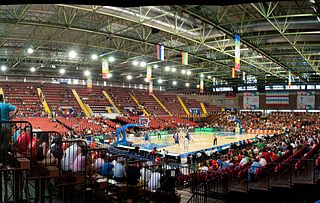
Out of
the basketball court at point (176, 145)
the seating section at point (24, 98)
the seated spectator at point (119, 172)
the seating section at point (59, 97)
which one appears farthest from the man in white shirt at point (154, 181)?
the seating section at point (59, 97)

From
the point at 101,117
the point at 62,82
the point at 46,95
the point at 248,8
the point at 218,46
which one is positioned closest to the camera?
the point at 248,8

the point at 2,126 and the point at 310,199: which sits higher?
the point at 2,126

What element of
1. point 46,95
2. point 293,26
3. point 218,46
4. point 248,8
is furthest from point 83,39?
point 46,95

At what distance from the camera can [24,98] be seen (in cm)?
3988

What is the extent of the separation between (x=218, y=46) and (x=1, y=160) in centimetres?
2241

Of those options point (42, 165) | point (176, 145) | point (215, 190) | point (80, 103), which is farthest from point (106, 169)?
point (80, 103)

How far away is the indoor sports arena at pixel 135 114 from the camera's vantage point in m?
6.05

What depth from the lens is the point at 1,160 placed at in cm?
509

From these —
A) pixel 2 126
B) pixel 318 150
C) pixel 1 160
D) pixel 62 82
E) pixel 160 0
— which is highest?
pixel 62 82

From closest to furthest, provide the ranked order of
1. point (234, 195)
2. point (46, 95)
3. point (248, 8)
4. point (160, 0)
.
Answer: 1. point (160, 0)
2. point (234, 195)
3. point (248, 8)
4. point (46, 95)

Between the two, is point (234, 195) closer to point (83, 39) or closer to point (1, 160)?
point (1, 160)

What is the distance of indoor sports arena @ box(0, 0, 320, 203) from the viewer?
19.9ft

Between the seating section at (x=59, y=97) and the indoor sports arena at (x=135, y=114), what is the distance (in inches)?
7.4

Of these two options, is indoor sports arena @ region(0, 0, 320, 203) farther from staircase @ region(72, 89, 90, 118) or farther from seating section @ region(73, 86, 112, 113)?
seating section @ region(73, 86, 112, 113)
